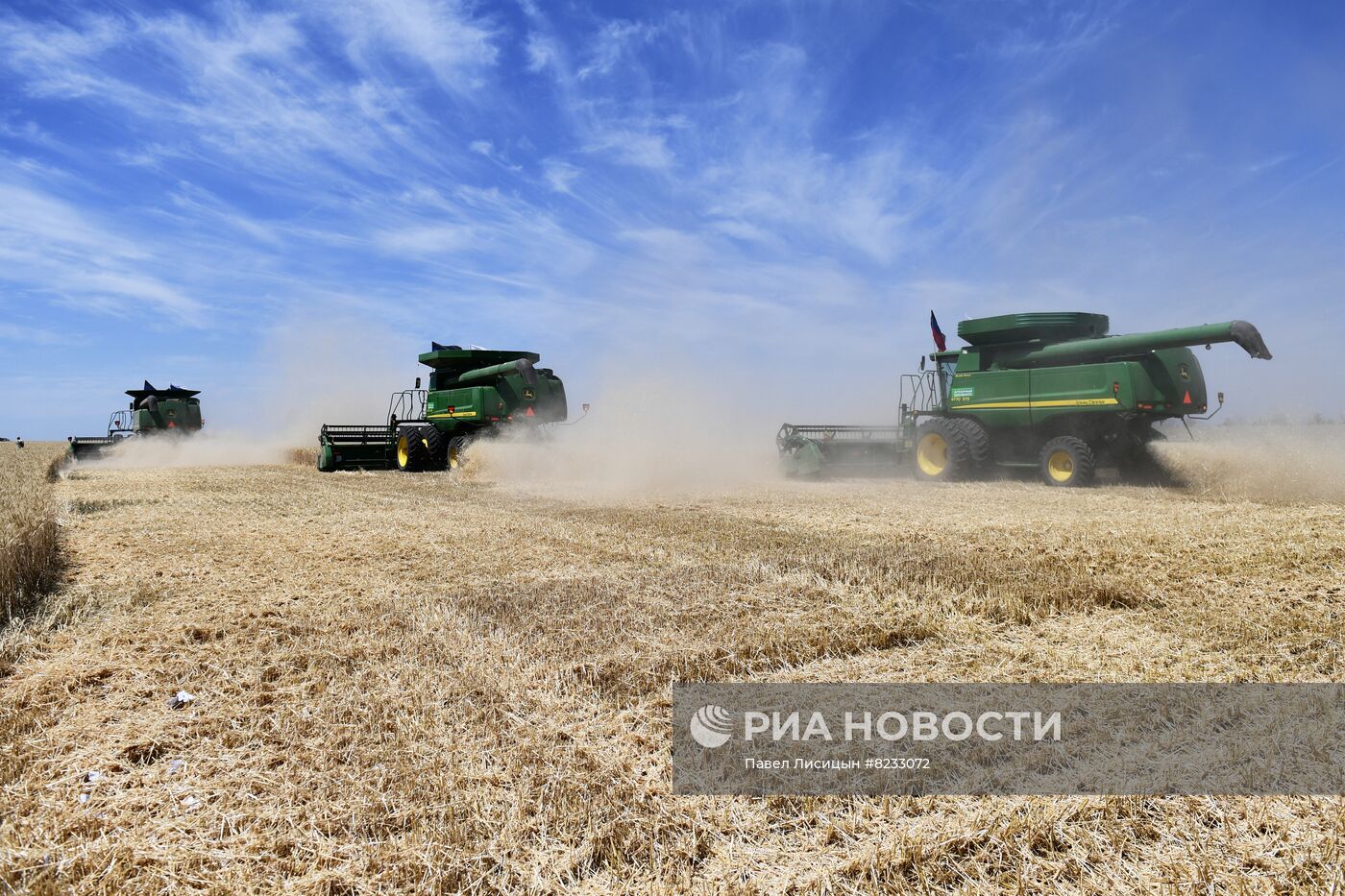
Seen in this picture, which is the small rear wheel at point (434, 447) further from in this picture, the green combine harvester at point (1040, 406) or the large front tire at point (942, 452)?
the large front tire at point (942, 452)

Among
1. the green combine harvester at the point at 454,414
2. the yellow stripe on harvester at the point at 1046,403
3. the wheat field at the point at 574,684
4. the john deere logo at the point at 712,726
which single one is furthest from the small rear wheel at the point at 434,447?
the john deere logo at the point at 712,726

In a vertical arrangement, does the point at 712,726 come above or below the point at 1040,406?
below

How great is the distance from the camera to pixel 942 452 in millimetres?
14898

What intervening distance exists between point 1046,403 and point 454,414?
13.1m

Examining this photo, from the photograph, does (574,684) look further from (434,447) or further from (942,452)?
(434,447)

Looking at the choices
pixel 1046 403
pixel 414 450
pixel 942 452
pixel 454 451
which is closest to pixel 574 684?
pixel 1046 403

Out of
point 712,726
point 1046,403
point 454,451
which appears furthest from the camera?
point 454,451

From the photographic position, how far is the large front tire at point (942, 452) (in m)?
14.3

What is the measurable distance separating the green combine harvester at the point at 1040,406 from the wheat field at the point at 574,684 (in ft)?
17.6

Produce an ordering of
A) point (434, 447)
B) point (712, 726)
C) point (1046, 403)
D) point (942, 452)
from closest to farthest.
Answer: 1. point (712, 726)
2. point (1046, 403)
3. point (942, 452)
4. point (434, 447)

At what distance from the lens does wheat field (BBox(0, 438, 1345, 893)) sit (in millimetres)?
2123

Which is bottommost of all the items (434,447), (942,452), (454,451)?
(942,452)

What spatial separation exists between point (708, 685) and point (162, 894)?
2.07 metres

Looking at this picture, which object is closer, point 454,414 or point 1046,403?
point 1046,403
